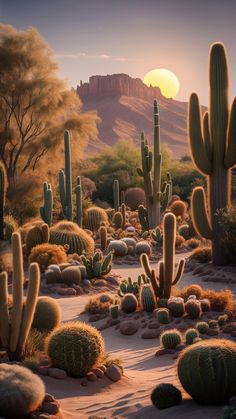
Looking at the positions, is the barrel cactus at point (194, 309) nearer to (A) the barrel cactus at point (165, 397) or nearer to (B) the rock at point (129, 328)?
(B) the rock at point (129, 328)

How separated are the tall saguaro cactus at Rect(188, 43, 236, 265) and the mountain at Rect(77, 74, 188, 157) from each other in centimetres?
7482

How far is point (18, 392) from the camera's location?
18.2 ft

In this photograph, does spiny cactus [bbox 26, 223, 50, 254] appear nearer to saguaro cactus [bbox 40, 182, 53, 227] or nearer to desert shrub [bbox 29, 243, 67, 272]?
desert shrub [bbox 29, 243, 67, 272]

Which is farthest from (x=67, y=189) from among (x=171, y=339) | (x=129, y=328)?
(x=171, y=339)

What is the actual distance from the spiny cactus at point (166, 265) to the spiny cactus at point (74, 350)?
133 inches

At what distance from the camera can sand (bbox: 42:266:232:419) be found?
5.75 m

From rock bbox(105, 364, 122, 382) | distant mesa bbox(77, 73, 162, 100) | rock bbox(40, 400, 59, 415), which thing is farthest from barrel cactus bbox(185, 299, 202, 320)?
distant mesa bbox(77, 73, 162, 100)

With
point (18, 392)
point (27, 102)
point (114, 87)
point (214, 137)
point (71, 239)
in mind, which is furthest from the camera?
point (114, 87)

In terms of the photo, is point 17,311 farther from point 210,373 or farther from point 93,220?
point 93,220

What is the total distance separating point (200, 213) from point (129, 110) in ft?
299

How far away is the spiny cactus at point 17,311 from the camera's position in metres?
7.16

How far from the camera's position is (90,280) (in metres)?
14.6

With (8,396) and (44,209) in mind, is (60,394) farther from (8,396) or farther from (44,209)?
(44,209)

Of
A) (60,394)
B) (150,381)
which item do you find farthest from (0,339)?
(150,381)
